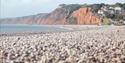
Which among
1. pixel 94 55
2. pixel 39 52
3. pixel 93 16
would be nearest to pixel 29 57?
pixel 39 52

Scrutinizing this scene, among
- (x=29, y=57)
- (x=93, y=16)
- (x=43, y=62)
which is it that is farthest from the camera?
(x=93, y=16)

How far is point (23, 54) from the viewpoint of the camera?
1227cm

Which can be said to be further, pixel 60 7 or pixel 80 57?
pixel 60 7

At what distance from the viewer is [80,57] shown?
11828 mm

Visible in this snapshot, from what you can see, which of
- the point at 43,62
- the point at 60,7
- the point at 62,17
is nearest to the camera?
the point at 43,62

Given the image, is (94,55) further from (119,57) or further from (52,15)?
(52,15)

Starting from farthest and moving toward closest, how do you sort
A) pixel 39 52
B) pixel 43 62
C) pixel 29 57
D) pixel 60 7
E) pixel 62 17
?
pixel 60 7 → pixel 62 17 → pixel 39 52 → pixel 29 57 → pixel 43 62

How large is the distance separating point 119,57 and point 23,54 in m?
3.13

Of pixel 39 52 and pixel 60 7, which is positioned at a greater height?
pixel 39 52

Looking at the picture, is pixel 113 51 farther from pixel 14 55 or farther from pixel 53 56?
pixel 14 55

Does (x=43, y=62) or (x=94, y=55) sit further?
(x=94, y=55)

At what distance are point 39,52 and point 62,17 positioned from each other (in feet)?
361

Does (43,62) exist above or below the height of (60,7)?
above

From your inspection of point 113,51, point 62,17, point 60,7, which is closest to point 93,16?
point 62,17
